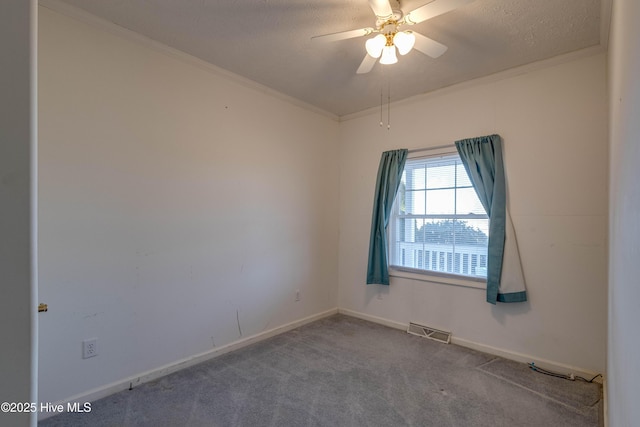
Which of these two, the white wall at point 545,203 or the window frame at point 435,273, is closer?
the white wall at point 545,203

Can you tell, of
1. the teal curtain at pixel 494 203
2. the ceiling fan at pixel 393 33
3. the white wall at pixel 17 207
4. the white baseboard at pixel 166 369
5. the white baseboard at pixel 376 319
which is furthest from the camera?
the white baseboard at pixel 376 319

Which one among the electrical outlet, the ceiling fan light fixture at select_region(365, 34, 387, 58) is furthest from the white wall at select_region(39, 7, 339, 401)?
the ceiling fan light fixture at select_region(365, 34, 387, 58)

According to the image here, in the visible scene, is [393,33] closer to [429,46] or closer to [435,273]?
[429,46]

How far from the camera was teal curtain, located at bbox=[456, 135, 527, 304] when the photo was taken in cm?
282

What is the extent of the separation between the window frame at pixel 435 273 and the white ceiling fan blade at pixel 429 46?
131 cm

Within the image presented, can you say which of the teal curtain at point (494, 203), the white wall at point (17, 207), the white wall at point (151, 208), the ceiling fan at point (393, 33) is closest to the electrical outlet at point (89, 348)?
the white wall at point (151, 208)

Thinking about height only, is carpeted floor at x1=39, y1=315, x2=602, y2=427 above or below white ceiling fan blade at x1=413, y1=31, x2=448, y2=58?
below

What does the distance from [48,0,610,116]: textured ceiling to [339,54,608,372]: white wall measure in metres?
0.24

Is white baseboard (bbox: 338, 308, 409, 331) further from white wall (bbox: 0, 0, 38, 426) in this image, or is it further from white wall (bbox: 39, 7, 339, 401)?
white wall (bbox: 0, 0, 38, 426)

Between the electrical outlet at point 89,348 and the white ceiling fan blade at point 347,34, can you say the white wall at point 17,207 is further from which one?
the electrical outlet at point 89,348

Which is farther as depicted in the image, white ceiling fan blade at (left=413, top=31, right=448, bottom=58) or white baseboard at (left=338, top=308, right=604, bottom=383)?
white baseboard at (left=338, top=308, right=604, bottom=383)

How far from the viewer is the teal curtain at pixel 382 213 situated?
3566 mm

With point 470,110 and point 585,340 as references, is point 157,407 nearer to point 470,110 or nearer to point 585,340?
point 585,340

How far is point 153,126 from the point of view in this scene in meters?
2.46
